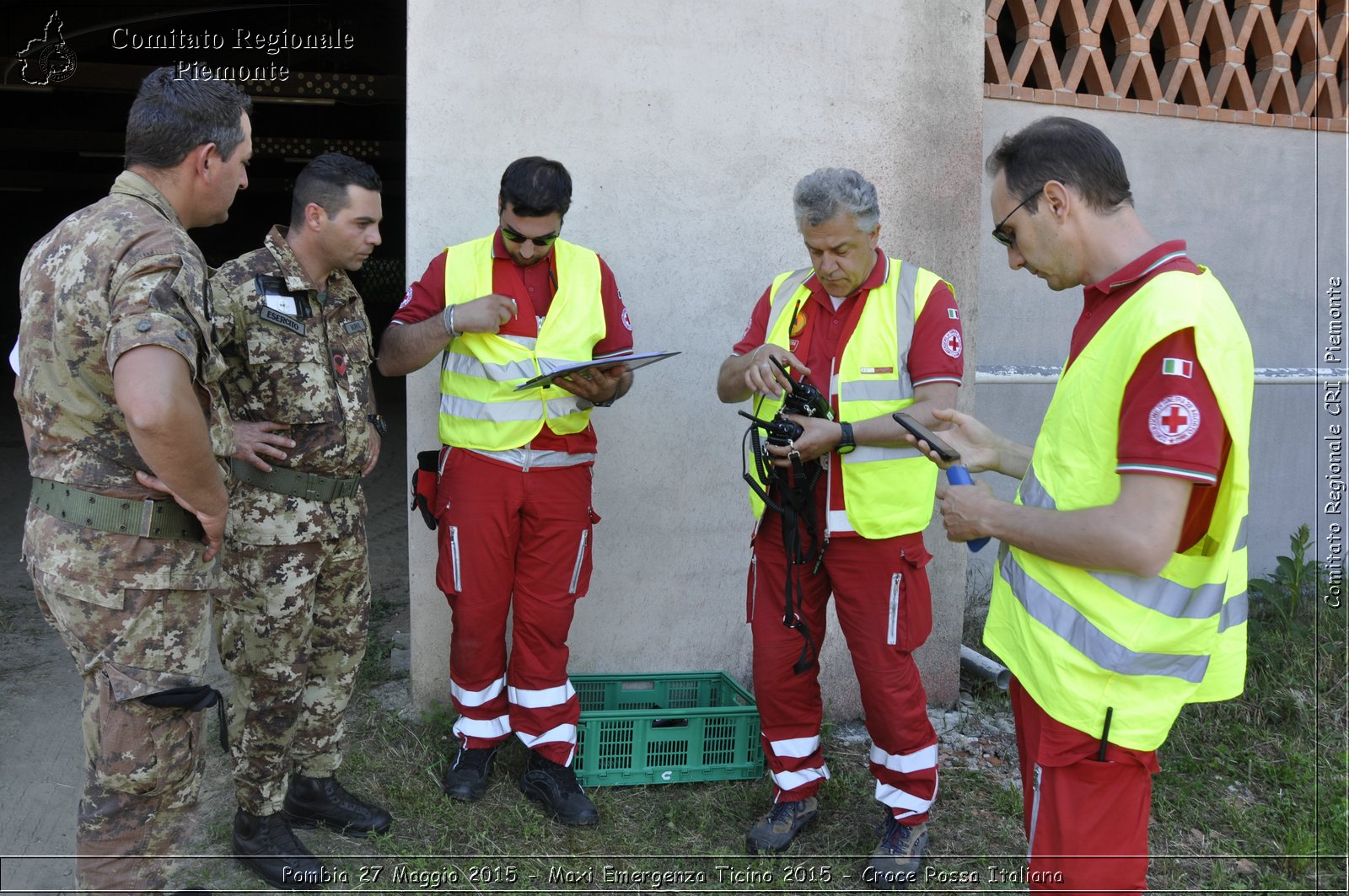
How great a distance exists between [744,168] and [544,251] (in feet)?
3.63

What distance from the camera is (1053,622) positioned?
2.12 meters

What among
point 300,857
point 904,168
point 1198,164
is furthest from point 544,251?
point 1198,164

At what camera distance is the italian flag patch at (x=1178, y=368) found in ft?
6.23

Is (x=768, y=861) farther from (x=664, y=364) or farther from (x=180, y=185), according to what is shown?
(x=180, y=185)

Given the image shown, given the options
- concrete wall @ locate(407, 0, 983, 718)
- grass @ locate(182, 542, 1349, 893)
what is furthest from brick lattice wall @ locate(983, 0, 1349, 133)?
grass @ locate(182, 542, 1349, 893)

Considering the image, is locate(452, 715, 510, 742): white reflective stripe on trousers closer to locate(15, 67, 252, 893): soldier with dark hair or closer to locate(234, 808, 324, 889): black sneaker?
locate(234, 808, 324, 889): black sneaker

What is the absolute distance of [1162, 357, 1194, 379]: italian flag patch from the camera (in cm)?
190

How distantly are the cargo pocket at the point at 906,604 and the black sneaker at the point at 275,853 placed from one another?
189 centimetres

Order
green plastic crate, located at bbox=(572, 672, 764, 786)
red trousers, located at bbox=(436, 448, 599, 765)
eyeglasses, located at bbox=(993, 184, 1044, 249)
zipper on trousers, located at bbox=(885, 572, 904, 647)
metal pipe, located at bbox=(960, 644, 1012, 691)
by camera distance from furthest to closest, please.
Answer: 1. metal pipe, located at bbox=(960, 644, 1012, 691)
2. green plastic crate, located at bbox=(572, 672, 764, 786)
3. red trousers, located at bbox=(436, 448, 599, 765)
4. zipper on trousers, located at bbox=(885, 572, 904, 647)
5. eyeglasses, located at bbox=(993, 184, 1044, 249)

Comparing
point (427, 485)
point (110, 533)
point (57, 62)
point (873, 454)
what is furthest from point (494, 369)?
point (57, 62)

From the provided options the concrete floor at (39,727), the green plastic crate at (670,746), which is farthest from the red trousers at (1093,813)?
the concrete floor at (39,727)

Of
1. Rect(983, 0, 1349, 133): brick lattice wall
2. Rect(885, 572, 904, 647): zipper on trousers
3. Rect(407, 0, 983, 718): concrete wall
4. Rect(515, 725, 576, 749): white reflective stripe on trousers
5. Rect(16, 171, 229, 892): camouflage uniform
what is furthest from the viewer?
Rect(983, 0, 1349, 133): brick lattice wall

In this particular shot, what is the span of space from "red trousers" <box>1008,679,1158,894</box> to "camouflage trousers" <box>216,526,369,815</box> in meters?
2.08

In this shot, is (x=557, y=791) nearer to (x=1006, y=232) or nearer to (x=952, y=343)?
(x=952, y=343)
